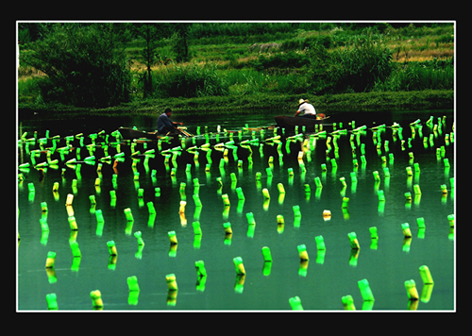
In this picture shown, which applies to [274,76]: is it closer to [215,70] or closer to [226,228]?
[215,70]

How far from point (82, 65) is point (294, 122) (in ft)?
71.6

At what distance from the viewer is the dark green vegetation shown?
159 ft

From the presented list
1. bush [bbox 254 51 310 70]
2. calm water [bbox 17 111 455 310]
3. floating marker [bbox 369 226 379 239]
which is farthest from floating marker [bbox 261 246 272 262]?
bush [bbox 254 51 310 70]

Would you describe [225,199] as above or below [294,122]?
below

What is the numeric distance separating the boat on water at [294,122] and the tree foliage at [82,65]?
813 inches

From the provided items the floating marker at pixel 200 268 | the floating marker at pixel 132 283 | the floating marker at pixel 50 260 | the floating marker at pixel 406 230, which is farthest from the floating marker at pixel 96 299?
the floating marker at pixel 406 230

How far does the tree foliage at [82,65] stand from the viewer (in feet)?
166

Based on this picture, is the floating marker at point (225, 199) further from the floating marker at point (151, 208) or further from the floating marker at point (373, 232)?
the floating marker at point (373, 232)

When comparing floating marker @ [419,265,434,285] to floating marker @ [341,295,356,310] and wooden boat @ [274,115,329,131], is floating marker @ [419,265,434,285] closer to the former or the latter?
floating marker @ [341,295,356,310]

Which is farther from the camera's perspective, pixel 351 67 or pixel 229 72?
pixel 229 72

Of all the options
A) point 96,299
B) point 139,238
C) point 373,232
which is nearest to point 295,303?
point 96,299

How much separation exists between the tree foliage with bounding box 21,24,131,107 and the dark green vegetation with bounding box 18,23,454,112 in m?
0.06

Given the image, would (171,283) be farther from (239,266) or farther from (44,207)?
(44,207)

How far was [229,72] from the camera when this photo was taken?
5575 centimetres
